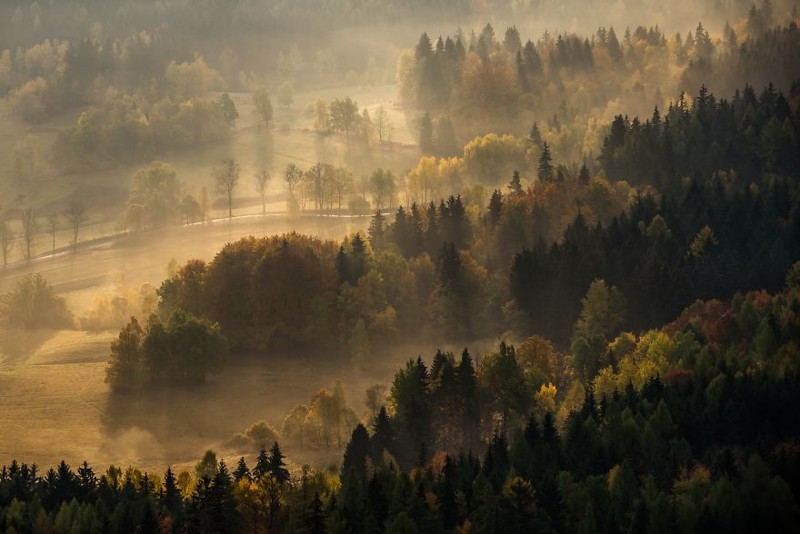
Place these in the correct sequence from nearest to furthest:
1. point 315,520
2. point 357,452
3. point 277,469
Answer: point 315,520, point 277,469, point 357,452

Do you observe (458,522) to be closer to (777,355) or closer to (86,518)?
(86,518)

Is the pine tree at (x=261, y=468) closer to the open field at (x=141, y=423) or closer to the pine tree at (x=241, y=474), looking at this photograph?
the pine tree at (x=241, y=474)

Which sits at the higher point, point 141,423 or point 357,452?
point 141,423

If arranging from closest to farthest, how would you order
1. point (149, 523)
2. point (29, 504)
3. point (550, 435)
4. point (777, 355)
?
point (149, 523) → point (29, 504) → point (550, 435) → point (777, 355)

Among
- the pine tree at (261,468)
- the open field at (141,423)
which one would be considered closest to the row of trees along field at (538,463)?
the pine tree at (261,468)

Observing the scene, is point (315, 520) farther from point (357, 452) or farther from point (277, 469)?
point (357, 452)

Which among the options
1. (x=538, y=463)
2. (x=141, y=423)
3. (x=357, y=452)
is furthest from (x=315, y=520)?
(x=141, y=423)

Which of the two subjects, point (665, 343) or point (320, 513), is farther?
point (665, 343)

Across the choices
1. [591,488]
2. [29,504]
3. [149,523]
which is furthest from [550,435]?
[29,504]

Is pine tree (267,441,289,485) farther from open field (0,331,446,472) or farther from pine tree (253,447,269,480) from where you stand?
open field (0,331,446,472)
